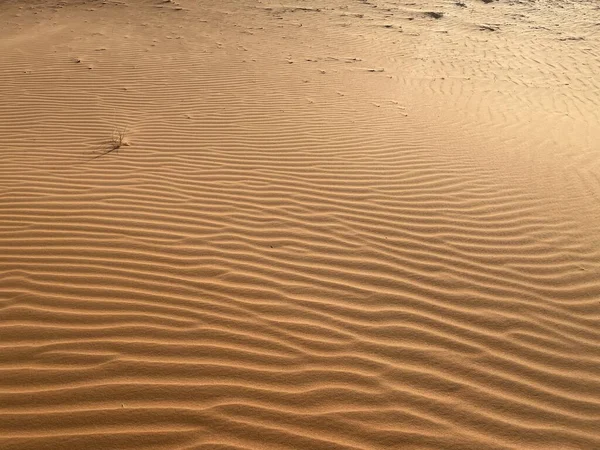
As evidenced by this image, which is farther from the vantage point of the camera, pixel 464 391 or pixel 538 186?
pixel 538 186

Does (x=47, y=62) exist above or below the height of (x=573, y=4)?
below

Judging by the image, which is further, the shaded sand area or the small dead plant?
the small dead plant

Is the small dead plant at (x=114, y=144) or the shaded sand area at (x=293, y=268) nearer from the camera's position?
the shaded sand area at (x=293, y=268)

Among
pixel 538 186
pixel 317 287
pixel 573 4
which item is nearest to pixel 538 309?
pixel 317 287

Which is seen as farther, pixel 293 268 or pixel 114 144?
pixel 114 144

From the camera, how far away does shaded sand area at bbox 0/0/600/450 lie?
8.27ft

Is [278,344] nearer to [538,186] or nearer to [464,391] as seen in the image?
[464,391]

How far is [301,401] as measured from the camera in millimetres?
2580

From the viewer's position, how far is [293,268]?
3.60 m

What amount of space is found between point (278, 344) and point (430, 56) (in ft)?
32.9

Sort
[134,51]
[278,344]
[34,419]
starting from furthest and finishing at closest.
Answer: [134,51] < [278,344] < [34,419]

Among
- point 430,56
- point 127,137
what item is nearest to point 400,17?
point 430,56

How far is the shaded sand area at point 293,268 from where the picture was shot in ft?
8.27

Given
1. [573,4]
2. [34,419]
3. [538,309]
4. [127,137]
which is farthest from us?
[573,4]
